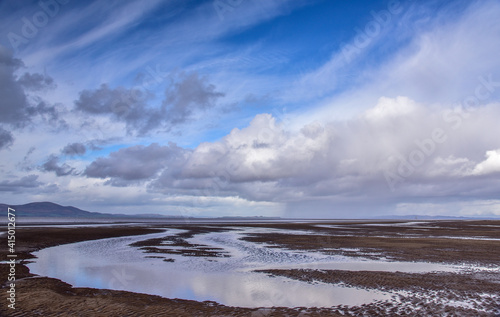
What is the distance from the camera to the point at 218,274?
23.8 meters

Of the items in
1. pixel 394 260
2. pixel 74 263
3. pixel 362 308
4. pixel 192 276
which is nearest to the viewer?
pixel 362 308

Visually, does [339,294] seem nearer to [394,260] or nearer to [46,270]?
[394,260]

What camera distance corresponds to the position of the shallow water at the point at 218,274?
687 inches

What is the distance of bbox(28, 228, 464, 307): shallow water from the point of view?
17453 millimetres

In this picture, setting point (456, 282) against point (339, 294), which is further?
point (456, 282)

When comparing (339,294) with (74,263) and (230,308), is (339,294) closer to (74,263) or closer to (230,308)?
(230,308)

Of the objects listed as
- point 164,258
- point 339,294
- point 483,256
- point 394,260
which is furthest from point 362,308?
point 483,256

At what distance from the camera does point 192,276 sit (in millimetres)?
22984

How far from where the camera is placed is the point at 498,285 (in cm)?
1973

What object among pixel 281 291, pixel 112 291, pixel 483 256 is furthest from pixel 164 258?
pixel 483 256

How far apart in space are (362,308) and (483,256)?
2464 cm

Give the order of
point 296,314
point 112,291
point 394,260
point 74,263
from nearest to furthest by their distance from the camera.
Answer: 1. point 296,314
2. point 112,291
3. point 74,263
4. point 394,260

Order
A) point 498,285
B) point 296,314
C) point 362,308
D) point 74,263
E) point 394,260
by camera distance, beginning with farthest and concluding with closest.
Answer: point 394,260, point 74,263, point 498,285, point 362,308, point 296,314

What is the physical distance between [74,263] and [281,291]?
65.5 ft
